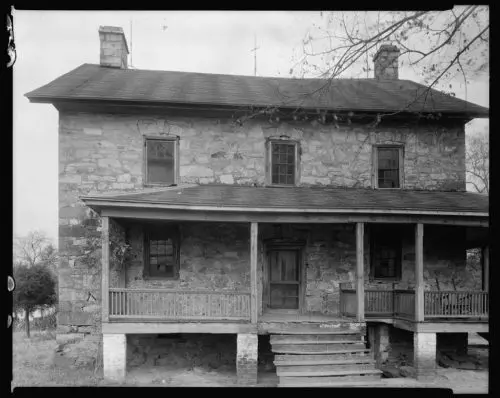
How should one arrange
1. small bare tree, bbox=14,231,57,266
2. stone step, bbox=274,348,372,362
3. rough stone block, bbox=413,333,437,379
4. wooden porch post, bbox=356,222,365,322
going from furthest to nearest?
1. small bare tree, bbox=14,231,57,266
2. wooden porch post, bbox=356,222,365,322
3. rough stone block, bbox=413,333,437,379
4. stone step, bbox=274,348,372,362

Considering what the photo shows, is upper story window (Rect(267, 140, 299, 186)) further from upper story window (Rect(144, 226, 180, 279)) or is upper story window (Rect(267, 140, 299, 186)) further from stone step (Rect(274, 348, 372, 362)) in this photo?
stone step (Rect(274, 348, 372, 362))

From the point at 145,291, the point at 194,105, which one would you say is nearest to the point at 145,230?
the point at 145,291

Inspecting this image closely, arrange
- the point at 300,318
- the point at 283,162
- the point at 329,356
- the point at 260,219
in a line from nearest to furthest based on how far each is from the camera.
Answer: the point at 329,356 → the point at 260,219 → the point at 300,318 → the point at 283,162

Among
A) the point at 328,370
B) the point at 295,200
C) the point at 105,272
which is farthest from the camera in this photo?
the point at 295,200

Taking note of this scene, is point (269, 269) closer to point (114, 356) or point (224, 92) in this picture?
point (114, 356)

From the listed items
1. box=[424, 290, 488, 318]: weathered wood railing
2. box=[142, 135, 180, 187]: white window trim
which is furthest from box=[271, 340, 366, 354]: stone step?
box=[142, 135, 180, 187]: white window trim

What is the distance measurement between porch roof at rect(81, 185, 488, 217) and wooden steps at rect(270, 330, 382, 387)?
3022 mm

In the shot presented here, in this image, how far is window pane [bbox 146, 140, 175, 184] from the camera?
11.6 meters

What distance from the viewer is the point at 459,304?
10531 millimetres

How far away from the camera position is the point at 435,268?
12.2m

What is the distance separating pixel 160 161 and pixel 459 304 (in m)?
8.72

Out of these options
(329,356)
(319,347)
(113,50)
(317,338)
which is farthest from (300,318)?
(113,50)
